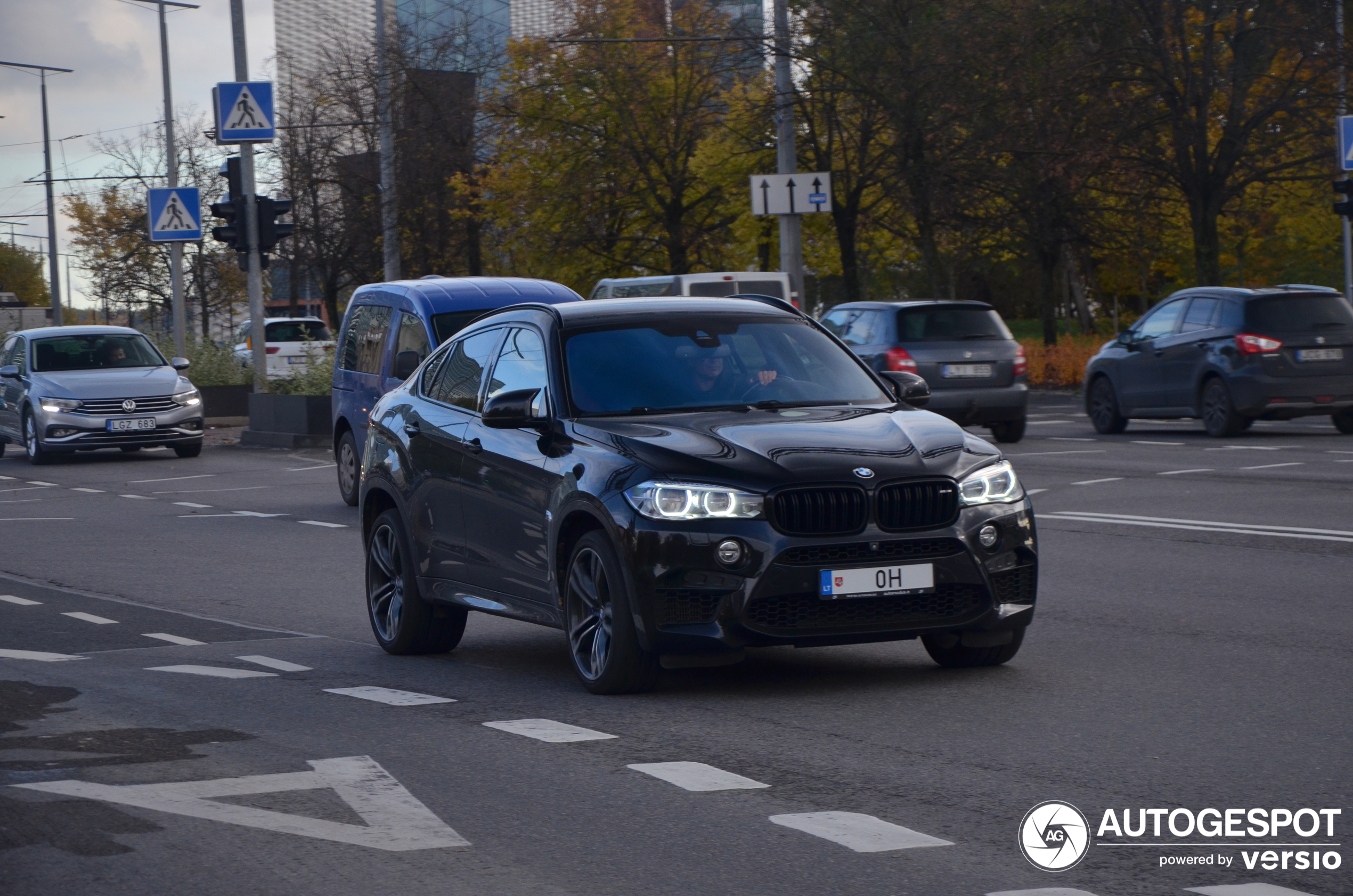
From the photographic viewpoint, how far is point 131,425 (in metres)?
25.3

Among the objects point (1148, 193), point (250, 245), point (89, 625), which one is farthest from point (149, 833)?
point (1148, 193)

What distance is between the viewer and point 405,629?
30.6 ft

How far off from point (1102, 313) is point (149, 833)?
338 feet

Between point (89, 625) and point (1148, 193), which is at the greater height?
point (1148, 193)

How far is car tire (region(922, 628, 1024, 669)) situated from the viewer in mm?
8031

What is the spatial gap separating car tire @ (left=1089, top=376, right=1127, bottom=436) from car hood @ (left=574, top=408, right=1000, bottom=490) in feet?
55.7

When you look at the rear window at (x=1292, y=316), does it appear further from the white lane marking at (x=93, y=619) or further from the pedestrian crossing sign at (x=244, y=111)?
the white lane marking at (x=93, y=619)

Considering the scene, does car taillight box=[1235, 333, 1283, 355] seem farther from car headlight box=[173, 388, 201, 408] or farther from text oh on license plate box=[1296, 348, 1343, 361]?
car headlight box=[173, 388, 201, 408]

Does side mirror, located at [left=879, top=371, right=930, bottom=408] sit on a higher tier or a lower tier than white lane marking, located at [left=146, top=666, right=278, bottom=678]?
higher

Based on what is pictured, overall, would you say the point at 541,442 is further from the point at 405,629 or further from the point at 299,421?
the point at 299,421

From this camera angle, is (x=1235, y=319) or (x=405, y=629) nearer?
(x=405, y=629)

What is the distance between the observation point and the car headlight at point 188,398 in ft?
83.7

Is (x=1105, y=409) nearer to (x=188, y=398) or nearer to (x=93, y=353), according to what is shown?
(x=188, y=398)

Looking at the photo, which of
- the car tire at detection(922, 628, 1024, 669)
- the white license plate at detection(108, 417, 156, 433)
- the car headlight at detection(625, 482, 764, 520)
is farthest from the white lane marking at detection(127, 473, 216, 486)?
the car headlight at detection(625, 482, 764, 520)
